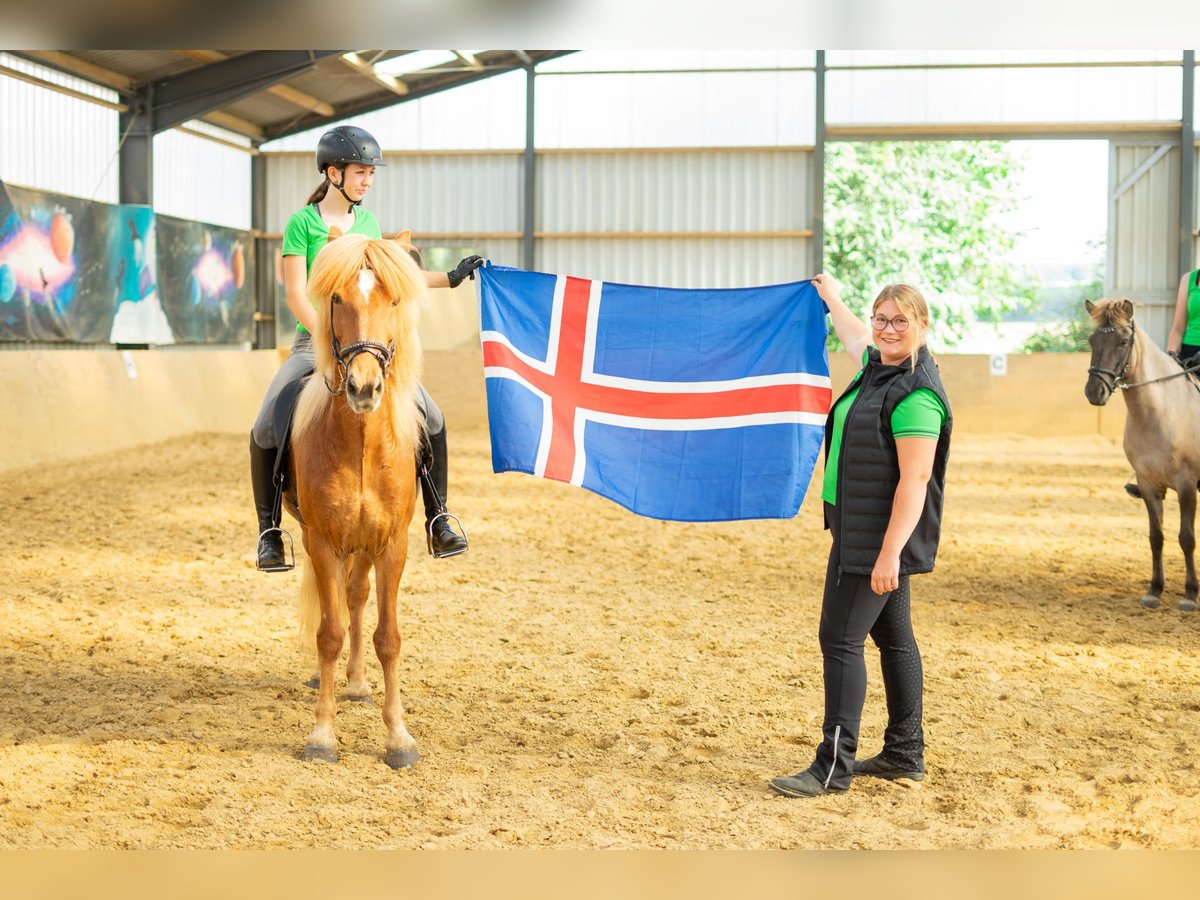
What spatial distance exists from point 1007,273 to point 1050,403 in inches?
510

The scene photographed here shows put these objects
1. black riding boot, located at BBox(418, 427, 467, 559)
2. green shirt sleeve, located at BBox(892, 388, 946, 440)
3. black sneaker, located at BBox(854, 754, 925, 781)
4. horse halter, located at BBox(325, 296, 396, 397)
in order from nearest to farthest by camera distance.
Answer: green shirt sleeve, located at BBox(892, 388, 946, 440) < horse halter, located at BBox(325, 296, 396, 397) < black sneaker, located at BBox(854, 754, 925, 781) < black riding boot, located at BBox(418, 427, 467, 559)

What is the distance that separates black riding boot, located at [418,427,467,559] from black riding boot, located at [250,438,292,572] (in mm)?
520

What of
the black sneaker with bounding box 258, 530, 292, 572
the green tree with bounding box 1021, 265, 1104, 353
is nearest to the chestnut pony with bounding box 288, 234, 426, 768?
the black sneaker with bounding box 258, 530, 292, 572

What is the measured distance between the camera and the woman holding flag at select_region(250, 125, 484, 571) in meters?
3.64

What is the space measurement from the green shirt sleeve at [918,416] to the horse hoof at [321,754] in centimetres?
203

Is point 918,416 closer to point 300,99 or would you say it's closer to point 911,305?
point 911,305

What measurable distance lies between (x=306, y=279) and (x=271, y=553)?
955 millimetres

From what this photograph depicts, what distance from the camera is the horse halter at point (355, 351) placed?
10.2 feet

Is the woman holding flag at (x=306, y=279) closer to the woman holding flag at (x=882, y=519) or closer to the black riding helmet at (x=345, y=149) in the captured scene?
the black riding helmet at (x=345, y=149)

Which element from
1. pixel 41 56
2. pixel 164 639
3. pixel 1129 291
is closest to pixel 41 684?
pixel 164 639

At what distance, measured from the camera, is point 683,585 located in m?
6.54

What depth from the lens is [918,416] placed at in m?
2.92

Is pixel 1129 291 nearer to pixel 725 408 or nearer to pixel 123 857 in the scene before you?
pixel 725 408

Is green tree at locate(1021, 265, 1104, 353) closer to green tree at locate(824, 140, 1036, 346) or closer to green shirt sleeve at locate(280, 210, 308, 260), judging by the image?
green tree at locate(824, 140, 1036, 346)
